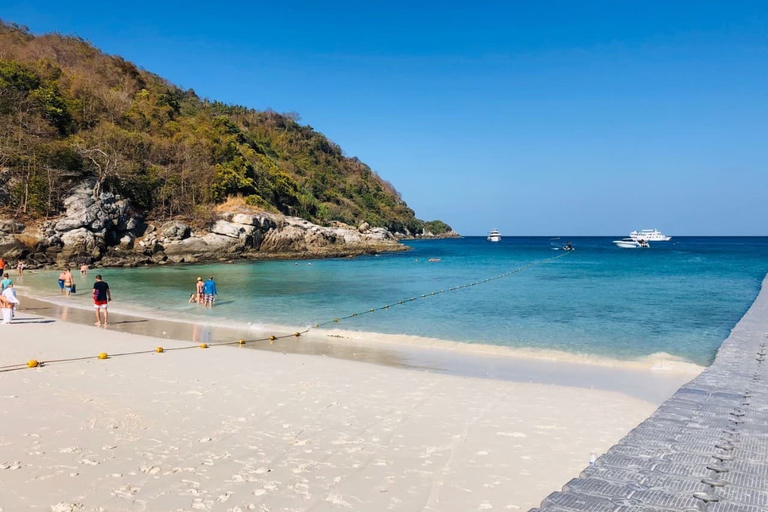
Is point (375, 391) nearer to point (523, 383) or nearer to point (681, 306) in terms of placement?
point (523, 383)

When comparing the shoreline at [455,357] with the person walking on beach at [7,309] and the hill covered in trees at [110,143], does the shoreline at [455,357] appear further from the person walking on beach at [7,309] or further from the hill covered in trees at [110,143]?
the hill covered in trees at [110,143]

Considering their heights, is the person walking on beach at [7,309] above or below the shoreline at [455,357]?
above

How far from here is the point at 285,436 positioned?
580 centimetres

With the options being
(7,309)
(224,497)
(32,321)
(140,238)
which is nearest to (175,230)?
(140,238)

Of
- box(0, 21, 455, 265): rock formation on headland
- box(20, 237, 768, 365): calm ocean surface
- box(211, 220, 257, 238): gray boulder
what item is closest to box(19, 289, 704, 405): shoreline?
box(20, 237, 768, 365): calm ocean surface

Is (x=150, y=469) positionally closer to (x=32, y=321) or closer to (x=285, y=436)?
(x=285, y=436)

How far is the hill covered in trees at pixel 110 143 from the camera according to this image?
135 ft

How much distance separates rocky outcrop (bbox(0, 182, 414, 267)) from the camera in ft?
124

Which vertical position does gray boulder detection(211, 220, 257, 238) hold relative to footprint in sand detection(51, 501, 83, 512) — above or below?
above

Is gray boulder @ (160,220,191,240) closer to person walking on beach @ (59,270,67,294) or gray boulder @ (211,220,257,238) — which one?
gray boulder @ (211,220,257,238)

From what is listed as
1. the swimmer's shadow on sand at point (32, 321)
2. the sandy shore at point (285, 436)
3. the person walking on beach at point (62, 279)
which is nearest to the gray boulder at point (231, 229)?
the person walking on beach at point (62, 279)

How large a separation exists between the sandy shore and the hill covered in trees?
40010 millimetres

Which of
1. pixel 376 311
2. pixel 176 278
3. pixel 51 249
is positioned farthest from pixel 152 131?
pixel 376 311

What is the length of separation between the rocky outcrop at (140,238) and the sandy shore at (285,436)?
111 feet
